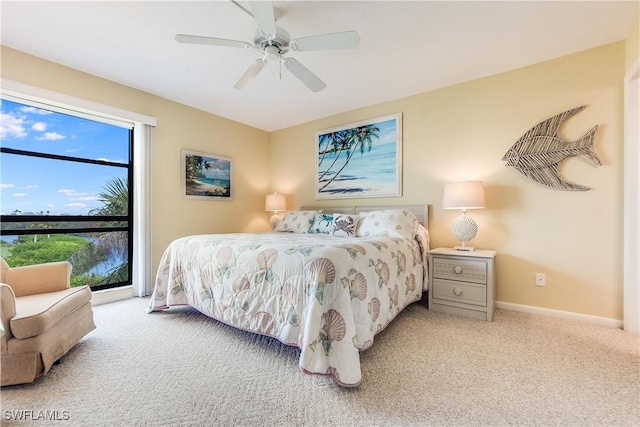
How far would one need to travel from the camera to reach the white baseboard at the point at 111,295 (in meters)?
2.92

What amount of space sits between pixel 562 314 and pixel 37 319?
403cm

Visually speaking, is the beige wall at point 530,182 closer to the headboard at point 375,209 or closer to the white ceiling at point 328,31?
the headboard at point 375,209

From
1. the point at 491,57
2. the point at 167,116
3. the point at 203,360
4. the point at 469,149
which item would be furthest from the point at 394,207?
the point at 167,116

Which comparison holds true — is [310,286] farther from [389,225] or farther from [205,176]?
[205,176]

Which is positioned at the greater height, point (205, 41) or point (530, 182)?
point (205, 41)

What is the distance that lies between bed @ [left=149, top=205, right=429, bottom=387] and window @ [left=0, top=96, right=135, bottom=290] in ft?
3.49

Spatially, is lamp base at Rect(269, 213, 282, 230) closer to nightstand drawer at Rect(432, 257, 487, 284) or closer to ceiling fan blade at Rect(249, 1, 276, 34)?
nightstand drawer at Rect(432, 257, 487, 284)

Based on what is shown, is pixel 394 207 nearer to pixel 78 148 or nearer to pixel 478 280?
pixel 478 280

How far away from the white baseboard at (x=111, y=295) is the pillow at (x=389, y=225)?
280cm

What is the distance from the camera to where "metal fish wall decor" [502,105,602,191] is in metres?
2.41

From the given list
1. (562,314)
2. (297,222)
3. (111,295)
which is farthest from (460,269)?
(111,295)

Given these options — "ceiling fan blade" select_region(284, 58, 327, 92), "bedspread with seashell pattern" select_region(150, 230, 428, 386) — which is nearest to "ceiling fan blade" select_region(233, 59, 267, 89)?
"ceiling fan blade" select_region(284, 58, 327, 92)

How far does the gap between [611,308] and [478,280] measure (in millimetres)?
1087

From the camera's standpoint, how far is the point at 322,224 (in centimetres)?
337
